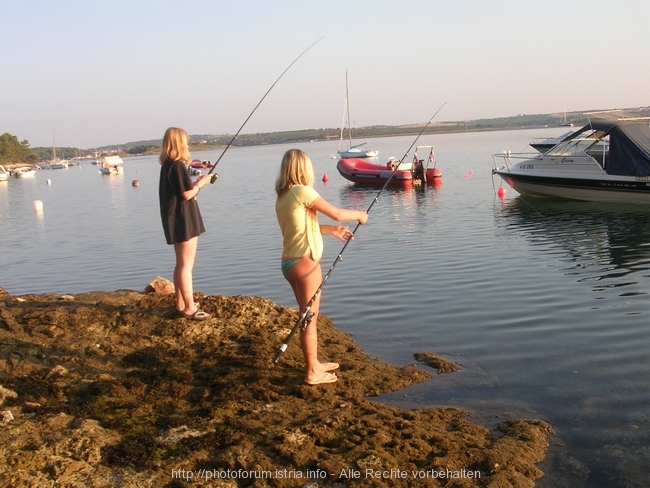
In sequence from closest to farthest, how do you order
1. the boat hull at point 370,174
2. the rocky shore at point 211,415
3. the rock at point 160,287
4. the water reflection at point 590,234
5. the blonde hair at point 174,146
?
1. the rocky shore at point 211,415
2. the blonde hair at point 174,146
3. the rock at point 160,287
4. the water reflection at point 590,234
5. the boat hull at point 370,174

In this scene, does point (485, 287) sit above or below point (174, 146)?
below

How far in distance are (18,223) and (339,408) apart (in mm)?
23343

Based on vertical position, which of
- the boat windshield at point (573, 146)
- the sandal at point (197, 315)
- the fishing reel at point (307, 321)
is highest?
the boat windshield at point (573, 146)

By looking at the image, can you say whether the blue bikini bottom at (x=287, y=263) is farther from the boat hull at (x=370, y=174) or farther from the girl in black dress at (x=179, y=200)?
the boat hull at (x=370, y=174)

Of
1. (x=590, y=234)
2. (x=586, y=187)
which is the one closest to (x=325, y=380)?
(x=590, y=234)

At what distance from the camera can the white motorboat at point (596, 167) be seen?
1881 centimetres

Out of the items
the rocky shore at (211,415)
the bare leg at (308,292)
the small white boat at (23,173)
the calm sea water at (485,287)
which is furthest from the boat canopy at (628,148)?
the small white boat at (23,173)

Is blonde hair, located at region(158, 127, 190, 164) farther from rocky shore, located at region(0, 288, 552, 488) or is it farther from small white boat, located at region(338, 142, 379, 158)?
small white boat, located at region(338, 142, 379, 158)

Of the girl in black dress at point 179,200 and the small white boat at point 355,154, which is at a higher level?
the girl in black dress at point 179,200

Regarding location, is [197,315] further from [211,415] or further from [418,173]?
[418,173]

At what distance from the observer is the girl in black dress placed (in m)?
6.06

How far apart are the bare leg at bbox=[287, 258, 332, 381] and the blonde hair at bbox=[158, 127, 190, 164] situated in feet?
5.77

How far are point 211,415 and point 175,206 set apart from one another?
224 cm

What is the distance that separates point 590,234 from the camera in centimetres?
1491
